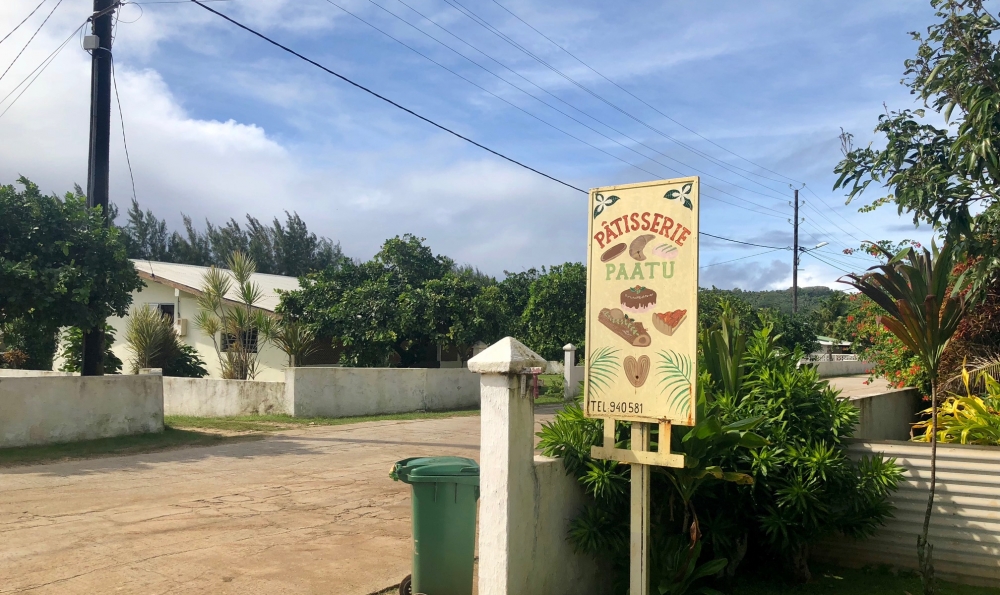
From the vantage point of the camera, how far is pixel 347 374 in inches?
730

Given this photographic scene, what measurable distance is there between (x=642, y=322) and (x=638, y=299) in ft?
0.47

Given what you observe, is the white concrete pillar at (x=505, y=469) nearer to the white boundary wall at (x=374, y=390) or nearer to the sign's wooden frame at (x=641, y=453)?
the sign's wooden frame at (x=641, y=453)


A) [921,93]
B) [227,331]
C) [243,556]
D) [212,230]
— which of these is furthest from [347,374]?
[212,230]

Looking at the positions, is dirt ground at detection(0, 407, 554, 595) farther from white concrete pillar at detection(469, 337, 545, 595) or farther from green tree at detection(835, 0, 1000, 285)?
green tree at detection(835, 0, 1000, 285)

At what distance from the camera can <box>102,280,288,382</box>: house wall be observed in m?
24.5

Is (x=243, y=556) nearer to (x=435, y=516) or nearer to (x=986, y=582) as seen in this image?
(x=435, y=516)

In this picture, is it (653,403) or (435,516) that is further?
(435,516)

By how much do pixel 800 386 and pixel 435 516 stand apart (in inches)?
116

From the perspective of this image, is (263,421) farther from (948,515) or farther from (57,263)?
(948,515)

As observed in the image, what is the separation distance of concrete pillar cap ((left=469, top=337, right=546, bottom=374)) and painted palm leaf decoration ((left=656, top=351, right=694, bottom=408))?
752 millimetres

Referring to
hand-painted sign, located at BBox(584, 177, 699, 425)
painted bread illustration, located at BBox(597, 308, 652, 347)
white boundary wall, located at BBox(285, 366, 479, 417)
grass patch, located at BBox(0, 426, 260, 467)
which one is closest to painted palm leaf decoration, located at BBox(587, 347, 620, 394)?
hand-painted sign, located at BBox(584, 177, 699, 425)

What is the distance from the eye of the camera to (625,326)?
478 cm

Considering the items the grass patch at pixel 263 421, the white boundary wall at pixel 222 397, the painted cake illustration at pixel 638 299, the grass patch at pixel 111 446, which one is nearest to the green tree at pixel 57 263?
the grass patch at pixel 111 446

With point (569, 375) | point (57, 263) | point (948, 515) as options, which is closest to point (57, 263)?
point (57, 263)
